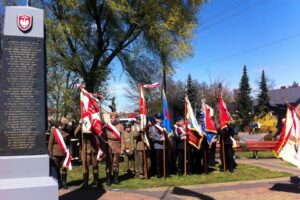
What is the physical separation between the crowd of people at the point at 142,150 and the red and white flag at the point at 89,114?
0.21 meters

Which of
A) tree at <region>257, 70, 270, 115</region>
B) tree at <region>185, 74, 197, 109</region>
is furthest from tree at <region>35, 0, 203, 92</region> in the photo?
tree at <region>257, 70, 270, 115</region>

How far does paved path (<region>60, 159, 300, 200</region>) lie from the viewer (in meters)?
10.1

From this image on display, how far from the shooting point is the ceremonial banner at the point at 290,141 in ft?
36.3

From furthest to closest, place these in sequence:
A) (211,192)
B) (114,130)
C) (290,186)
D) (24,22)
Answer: (114,130) → (290,186) → (211,192) → (24,22)

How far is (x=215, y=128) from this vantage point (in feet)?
47.0

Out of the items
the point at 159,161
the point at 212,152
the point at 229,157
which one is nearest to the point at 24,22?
the point at 159,161

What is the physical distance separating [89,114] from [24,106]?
379 centimetres

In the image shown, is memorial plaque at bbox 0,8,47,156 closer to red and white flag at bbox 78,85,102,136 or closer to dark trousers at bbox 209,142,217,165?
red and white flag at bbox 78,85,102,136

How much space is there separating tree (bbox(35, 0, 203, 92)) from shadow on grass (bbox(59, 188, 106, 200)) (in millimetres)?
7756

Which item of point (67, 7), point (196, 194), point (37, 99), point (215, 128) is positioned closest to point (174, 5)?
point (67, 7)

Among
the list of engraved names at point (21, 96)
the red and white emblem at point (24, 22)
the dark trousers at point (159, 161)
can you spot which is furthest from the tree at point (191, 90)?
the list of engraved names at point (21, 96)

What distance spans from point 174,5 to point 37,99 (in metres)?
11.7

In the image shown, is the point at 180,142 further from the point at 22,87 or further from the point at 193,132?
the point at 22,87

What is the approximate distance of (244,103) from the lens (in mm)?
74875
